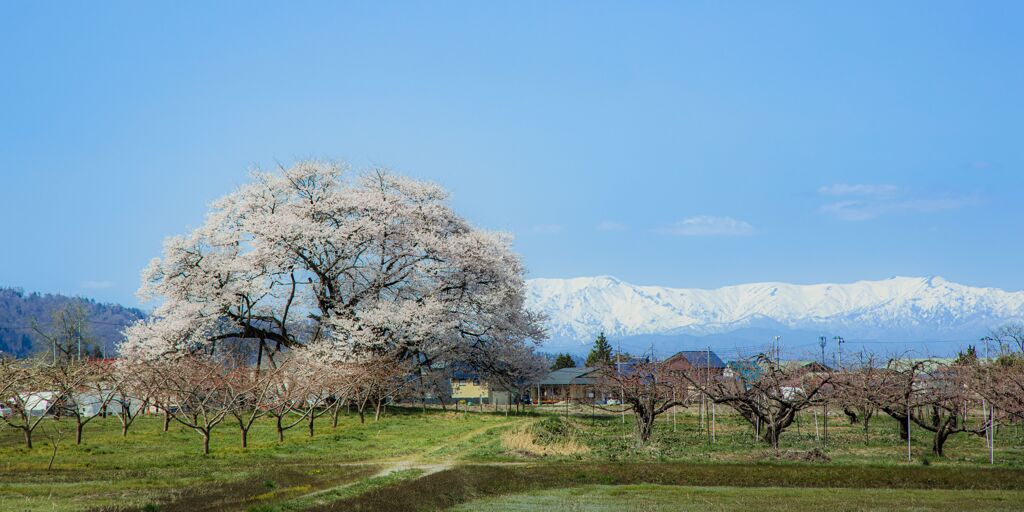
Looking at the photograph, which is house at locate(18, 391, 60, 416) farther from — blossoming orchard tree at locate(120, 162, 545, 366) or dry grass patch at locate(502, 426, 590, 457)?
dry grass patch at locate(502, 426, 590, 457)

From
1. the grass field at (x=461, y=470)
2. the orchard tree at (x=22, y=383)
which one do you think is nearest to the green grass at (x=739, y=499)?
the grass field at (x=461, y=470)

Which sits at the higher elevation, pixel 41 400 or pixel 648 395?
pixel 648 395

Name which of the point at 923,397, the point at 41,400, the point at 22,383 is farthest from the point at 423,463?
the point at 41,400

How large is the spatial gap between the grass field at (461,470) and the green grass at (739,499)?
7 cm

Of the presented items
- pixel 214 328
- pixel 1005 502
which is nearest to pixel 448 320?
pixel 214 328

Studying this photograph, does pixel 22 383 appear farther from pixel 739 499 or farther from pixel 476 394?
pixel 476 394

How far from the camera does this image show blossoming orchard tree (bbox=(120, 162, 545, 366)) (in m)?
53.2

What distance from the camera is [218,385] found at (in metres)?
37.6

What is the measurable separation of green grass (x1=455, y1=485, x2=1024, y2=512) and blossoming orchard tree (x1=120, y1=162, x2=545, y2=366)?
2959cm

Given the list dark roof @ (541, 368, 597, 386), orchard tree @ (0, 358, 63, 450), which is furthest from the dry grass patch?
dark roof @ (541, 368, 597, 386)

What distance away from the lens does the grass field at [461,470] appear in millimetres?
21062

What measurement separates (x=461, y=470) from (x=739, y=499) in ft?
29.1

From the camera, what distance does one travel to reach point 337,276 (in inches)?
2213

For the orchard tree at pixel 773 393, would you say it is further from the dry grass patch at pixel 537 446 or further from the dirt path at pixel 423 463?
the dirt path at pixel 423 463
